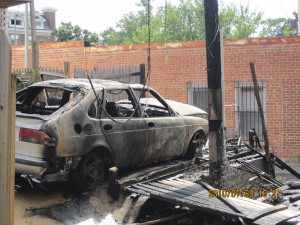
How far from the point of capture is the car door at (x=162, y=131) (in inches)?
292

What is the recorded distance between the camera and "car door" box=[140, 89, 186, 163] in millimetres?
7406

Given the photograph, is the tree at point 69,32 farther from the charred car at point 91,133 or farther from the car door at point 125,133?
the car door at point 125,133

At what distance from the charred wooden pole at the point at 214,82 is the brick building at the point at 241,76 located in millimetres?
6584

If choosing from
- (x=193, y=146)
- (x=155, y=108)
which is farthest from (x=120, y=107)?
(x=193, y=146)

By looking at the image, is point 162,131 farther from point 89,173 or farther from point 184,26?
point 184,26

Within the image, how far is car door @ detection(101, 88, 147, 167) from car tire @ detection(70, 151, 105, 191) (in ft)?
0.97

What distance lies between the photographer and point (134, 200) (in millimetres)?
6406

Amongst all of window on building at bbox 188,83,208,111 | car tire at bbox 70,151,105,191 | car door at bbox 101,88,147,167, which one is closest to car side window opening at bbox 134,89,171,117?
car door at bbox 101,88,147,167

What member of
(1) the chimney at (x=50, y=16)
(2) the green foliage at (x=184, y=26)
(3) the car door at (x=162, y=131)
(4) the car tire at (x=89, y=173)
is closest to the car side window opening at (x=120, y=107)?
(3) the car door at (x=162, y=131)

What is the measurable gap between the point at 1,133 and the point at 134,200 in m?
3.62

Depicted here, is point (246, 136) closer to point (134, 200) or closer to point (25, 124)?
point (134, 200)
